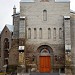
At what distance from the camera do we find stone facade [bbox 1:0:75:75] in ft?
168

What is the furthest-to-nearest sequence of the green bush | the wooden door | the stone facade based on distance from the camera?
the green bush
the wooden door
the stone facade

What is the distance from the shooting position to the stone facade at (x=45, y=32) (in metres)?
51.2

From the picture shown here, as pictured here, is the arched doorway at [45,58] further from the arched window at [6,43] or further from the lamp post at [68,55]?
the arched window at [6,43]

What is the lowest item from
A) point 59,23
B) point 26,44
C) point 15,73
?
point 15,73

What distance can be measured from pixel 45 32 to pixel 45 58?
4.17 metres

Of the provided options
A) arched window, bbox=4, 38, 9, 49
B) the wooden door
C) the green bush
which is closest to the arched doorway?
the wooden door

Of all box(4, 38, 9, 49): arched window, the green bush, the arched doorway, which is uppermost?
box(4, 38, 9, 49): arched window

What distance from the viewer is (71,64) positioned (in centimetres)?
5084

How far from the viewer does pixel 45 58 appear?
171 ft

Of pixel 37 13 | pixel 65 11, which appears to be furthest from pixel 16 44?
pixel 65 11

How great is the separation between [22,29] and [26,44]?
250cm

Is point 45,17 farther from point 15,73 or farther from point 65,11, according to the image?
point 15,73

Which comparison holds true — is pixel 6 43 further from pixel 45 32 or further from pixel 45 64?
pixel 45 64

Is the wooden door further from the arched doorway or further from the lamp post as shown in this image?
the lamp post
